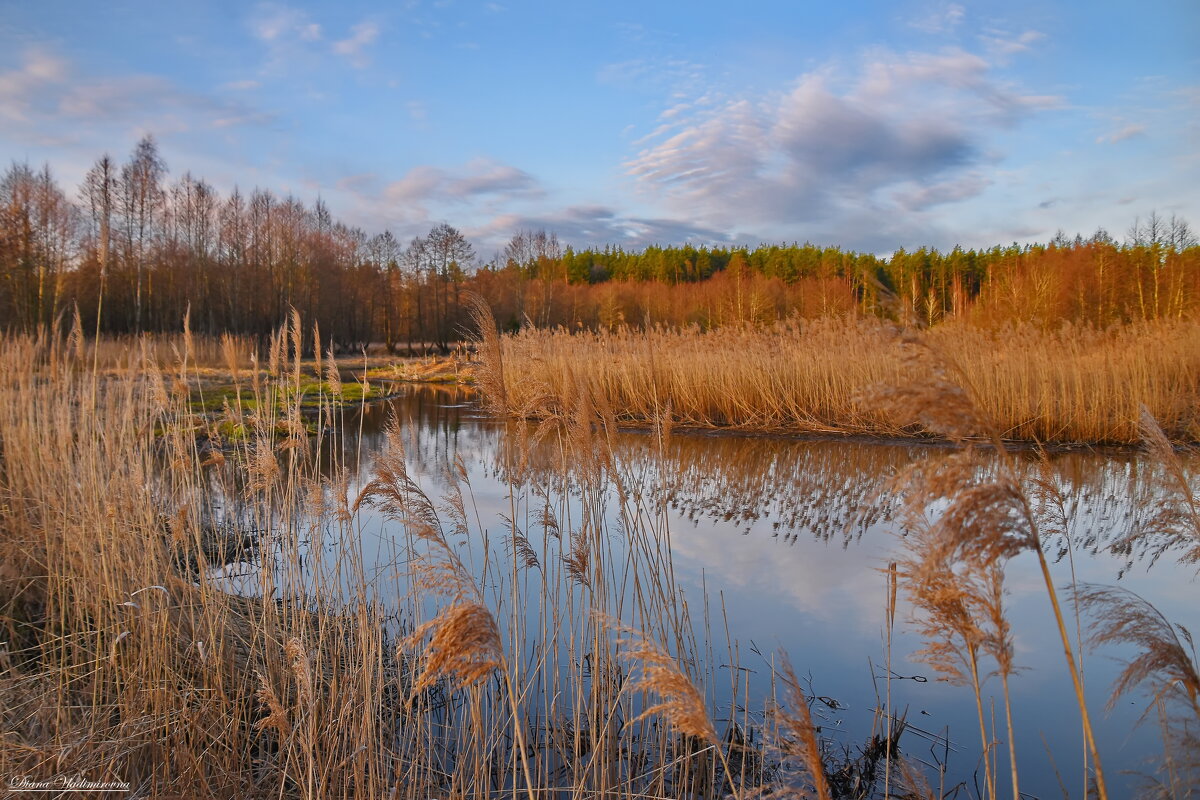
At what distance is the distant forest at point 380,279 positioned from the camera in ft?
64.0

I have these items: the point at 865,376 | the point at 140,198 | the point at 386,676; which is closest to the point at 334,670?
the point at 386,676

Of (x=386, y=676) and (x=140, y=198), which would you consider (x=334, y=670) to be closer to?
(x=386, y=676)

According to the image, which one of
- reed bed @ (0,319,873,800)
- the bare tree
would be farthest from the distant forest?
reed bed @ (0,319,873,800)

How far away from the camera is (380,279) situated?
37.9 meters

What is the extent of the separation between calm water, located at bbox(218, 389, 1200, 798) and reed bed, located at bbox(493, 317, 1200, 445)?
2.45 ft

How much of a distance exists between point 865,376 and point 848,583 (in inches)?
203

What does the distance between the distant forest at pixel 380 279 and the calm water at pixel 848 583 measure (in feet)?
34.7

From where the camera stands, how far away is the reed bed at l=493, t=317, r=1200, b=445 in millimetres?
8633

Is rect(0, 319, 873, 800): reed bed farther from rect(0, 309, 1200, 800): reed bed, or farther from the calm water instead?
the calm water

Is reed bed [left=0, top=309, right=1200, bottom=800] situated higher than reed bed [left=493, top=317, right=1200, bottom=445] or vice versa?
reed bed [left=493, top=317, right=1200, bottom=445]

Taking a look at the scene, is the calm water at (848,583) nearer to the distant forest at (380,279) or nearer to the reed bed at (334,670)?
the reed bed at (334,670)

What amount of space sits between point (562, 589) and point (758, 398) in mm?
6716

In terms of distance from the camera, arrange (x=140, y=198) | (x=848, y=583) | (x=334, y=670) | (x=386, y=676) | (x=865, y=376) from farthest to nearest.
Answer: (x=140, y=198), (x=865, y=376), (x=848, y=583), (x=386, y=676), (x=334, y=670)

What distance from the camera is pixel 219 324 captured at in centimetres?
3134
